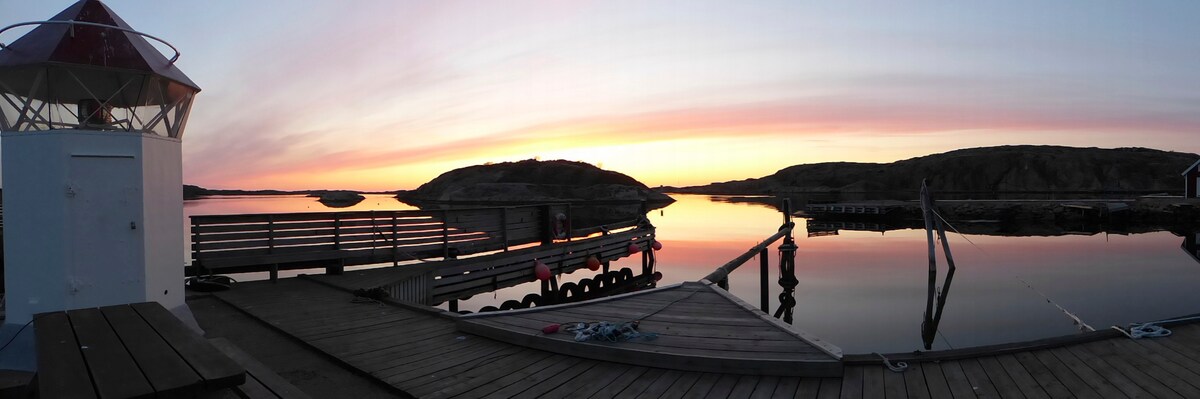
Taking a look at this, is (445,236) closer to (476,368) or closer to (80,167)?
(80,167)

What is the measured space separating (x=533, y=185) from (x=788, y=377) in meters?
85.7

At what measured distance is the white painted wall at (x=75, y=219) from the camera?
5.04 meters

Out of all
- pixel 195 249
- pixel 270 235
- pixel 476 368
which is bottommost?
pixel 476 368

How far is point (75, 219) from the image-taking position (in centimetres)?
506

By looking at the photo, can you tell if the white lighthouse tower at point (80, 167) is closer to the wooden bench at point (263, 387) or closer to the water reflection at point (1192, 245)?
the wooden bench at point (263, 387)

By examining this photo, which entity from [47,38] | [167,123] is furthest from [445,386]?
[47,38]

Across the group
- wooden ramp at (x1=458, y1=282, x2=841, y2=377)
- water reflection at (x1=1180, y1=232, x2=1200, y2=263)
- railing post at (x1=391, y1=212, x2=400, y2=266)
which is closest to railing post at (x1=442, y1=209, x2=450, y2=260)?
railing post at (x1=391, y1=212, x2=400, y2=266)

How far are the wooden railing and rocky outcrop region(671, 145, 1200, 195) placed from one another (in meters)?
128

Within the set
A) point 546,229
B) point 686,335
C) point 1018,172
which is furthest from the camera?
point 1018,172

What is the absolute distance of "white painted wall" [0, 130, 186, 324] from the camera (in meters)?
5.04

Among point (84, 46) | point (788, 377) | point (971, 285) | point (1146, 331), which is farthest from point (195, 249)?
point (971, 285)

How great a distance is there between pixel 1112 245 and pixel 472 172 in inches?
4788

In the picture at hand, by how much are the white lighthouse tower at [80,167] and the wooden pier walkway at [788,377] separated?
5.57ft

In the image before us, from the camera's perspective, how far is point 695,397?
4148 millimetres
